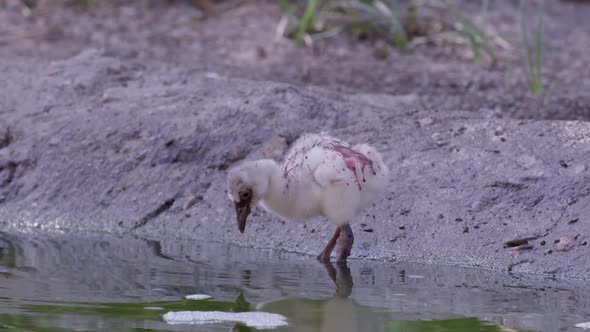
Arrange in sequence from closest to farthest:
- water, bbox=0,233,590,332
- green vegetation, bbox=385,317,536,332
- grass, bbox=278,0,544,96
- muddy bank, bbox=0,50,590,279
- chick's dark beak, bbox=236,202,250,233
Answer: green vegetation, bbox=385,317,536,332 < water, bbox=0,233,590,332 < chick's dark beak, bbox=236,202,250,233 < muddy bank, bbox=0,50,590,279 < grass, bbox=278,0,544,96

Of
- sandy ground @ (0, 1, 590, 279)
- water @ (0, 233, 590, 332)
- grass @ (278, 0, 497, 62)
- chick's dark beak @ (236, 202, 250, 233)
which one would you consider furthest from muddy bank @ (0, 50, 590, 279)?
grass @ (278, 0, 497, 62)

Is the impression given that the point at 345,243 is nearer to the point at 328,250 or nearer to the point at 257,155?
the point at 328,250

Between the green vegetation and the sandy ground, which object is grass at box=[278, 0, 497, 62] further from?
the green vegetation

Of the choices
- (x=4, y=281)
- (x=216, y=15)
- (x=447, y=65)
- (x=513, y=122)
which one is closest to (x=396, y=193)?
(x=513, y=122)

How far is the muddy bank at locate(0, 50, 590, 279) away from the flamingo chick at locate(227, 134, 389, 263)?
425mm

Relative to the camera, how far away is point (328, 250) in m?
5.77

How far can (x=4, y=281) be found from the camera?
503 cm

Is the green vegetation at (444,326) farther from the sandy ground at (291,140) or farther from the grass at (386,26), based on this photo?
the grass at (386,26)

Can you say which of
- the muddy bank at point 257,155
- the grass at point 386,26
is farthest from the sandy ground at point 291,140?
the grass at point 386,26

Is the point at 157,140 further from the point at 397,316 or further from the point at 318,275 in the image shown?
the point at 397,316

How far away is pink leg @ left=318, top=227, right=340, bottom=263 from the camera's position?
18.9 ft

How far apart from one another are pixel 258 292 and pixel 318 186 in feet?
2.87

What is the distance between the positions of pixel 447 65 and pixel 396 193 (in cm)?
371

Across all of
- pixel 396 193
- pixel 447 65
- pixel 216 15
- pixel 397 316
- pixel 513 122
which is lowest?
pixel 397 316
